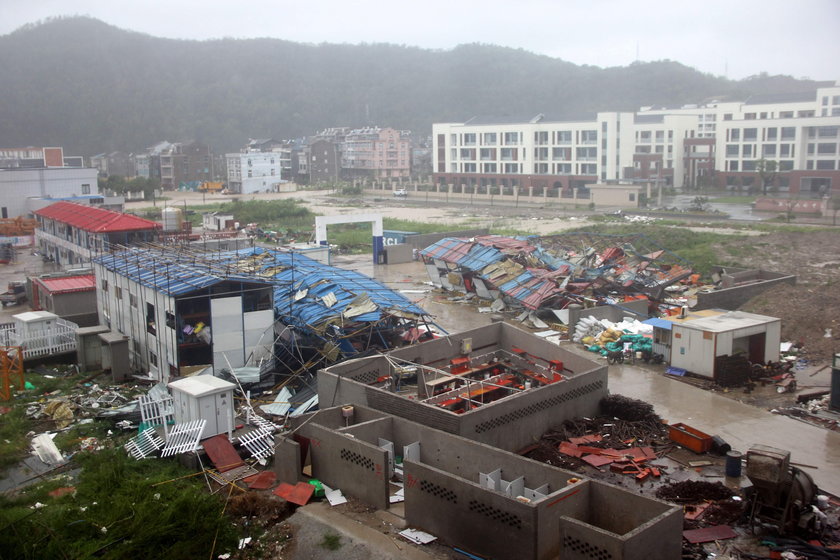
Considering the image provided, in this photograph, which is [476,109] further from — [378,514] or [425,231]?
[378,514]

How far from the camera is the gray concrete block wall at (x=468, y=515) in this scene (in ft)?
27.0

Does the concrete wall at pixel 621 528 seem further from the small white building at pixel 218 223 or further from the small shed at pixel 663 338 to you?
the small white building at pixel 218 223

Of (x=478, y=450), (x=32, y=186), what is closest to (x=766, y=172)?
(x=32, y=186)

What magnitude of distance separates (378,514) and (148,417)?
5.03 metres

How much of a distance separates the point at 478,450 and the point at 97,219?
72.3ft

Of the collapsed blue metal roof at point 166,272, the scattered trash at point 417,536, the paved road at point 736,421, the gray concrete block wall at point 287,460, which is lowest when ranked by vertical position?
the scattered trash at point 417,536

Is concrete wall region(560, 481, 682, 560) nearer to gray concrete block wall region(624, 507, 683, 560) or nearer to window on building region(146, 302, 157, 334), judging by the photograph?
gray concrete block wall region(624, 507, 683, 560)

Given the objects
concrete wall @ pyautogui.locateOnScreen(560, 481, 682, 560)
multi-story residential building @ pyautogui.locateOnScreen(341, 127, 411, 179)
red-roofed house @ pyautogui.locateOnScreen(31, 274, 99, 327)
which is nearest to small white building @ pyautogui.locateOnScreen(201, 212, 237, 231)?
red-roofed house @ pyautogui.locateOnScreen(31, 274, 99, 327)

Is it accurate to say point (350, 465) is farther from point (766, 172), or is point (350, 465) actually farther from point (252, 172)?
point (252, 172)

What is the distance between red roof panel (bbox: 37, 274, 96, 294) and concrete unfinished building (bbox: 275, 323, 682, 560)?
34.6 feet

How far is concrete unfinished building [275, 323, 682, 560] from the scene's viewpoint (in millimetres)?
8188

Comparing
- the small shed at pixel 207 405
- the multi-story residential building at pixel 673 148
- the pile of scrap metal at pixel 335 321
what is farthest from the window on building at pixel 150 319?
the multi-story residential building at pixel 673 148

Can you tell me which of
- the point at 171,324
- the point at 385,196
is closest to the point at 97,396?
the point at 171,324

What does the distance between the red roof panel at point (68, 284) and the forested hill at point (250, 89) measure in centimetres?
10165
